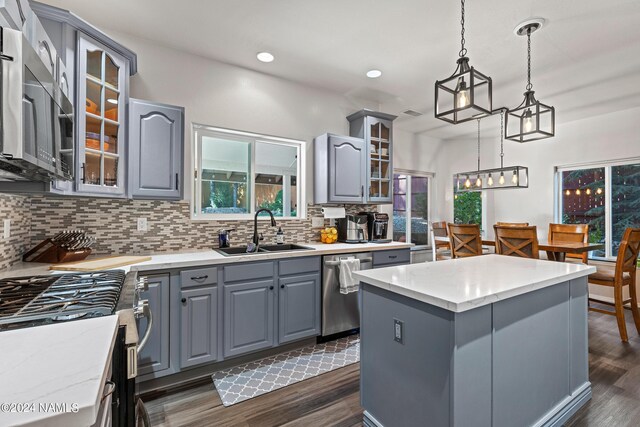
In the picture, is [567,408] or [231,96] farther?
[231,96]

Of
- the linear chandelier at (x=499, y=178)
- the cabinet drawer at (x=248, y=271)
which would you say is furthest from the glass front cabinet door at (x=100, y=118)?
the linear chandelier at (x=499, y=178)

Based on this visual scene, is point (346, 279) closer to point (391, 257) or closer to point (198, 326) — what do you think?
point (391, 257)

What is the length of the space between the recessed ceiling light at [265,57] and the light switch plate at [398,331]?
2.64 m

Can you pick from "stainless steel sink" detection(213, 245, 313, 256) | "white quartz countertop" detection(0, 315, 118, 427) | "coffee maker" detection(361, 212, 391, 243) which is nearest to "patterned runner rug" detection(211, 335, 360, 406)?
"stainless steel sink" detection(213, 245, 313, 256)

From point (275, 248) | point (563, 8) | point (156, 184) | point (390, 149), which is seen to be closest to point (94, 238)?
point (156, 184)

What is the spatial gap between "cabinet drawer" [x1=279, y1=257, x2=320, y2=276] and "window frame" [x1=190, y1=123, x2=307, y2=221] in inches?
30.2

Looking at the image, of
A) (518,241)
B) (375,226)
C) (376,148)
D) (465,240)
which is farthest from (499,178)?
(375,226)

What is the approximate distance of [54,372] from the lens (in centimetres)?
66

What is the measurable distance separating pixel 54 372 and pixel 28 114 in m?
0.92

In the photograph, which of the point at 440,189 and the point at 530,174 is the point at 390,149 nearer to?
the point at 440,189

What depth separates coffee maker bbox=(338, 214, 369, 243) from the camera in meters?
3.62

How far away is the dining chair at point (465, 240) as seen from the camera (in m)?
3.72

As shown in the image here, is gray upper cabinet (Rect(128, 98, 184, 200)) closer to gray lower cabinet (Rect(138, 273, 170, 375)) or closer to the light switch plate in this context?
gray lower cabinet (Rect(138, 273, 170, 375))

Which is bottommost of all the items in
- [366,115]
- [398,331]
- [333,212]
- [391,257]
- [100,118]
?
[398,331]
